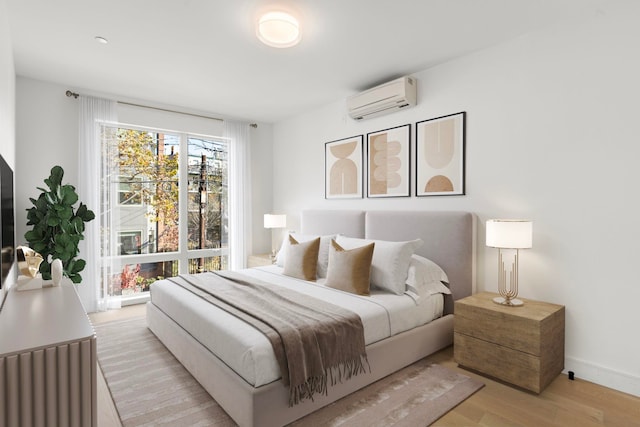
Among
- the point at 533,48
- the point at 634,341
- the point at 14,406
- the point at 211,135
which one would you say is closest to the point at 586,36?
the point at 533,48

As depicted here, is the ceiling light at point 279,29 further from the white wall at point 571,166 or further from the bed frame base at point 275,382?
the bed frame base at point 275,382

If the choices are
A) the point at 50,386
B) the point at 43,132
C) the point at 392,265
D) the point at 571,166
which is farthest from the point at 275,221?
the point at 50,386

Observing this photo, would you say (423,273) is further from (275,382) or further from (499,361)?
(275,382)

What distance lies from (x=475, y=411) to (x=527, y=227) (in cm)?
129

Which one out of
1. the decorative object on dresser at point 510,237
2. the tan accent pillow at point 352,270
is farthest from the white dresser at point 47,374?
the decorative object on dresser at point 510,237

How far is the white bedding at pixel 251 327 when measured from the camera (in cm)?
185

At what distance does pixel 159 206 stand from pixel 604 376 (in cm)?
495

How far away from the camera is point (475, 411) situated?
2.05 metres

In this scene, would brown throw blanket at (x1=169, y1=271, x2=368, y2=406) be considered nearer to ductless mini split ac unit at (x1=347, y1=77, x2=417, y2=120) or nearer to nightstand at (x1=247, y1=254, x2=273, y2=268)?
nightstand at (x1=247, y1=254, x2=273, y2=268)

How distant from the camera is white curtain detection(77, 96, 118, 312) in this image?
12.9 feet

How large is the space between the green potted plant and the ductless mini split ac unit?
3.16 meters

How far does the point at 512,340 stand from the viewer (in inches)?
90.5

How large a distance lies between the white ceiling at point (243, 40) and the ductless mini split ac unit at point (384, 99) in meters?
0.13

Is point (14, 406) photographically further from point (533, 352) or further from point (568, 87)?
point (568, 87)
